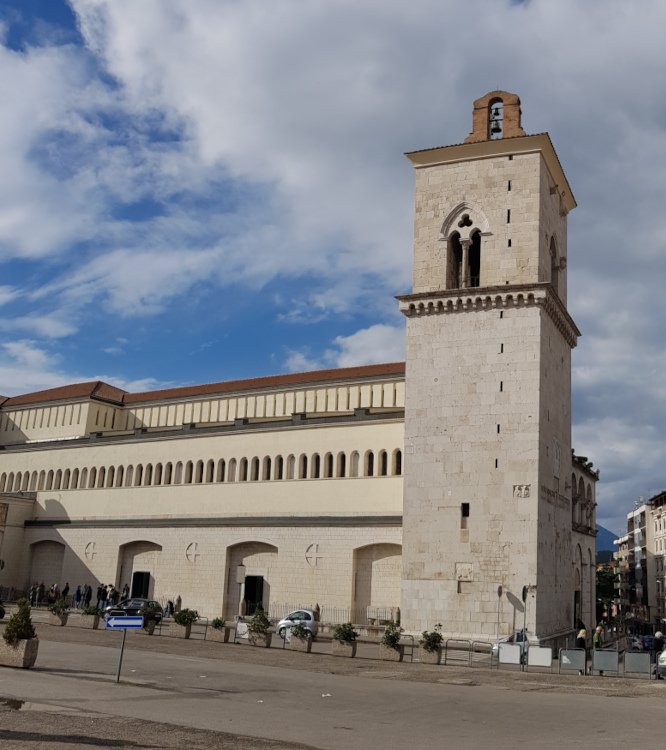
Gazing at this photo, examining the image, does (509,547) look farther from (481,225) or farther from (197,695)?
(197,695)

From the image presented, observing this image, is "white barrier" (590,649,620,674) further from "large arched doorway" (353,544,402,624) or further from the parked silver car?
"large arched doorway" (353,544,402,624)

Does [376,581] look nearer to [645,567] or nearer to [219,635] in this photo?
[219,635]

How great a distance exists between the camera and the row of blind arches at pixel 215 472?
41.1 metres

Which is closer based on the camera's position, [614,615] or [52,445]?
[52,445]

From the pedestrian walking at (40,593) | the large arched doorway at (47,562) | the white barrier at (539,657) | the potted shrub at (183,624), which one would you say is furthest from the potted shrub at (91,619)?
the large arched doorway at (47,562)

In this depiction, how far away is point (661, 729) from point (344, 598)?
87.1ft

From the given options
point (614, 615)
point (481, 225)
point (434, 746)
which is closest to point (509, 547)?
point (481, 225)

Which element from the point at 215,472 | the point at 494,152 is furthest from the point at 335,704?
the point at 215,472

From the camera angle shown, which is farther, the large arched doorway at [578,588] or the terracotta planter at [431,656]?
the large arched doorway at [578,588]

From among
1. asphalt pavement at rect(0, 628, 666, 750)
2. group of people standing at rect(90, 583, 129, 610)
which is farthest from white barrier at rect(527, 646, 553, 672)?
group of people standing at rect(90, 583, 129, 610)

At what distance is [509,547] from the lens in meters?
32.5

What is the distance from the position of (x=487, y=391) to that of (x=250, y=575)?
701 inches

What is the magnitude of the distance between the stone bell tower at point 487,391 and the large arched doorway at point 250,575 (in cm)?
1111

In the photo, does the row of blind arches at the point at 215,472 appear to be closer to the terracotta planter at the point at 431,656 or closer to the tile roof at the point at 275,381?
the tile roof at the point at 275,381
